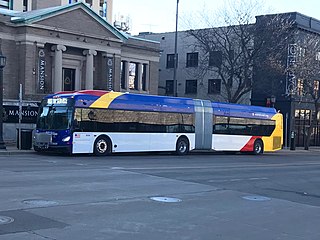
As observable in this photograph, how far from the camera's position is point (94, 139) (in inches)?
973

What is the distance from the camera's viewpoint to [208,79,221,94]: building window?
2142 inches

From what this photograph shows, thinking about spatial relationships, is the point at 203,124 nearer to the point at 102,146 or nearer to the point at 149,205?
the point at 102,146

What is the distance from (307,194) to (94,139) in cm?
1290

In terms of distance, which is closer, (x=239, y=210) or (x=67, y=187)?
(x=239, y=210)

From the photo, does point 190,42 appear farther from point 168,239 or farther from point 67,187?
point 168,239

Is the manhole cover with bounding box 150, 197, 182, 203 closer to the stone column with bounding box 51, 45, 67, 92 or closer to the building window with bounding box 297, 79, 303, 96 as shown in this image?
the stone column with bounding box 51, 45, 67, 92

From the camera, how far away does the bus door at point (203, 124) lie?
3045 centimetres

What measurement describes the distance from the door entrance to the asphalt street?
23.1 m

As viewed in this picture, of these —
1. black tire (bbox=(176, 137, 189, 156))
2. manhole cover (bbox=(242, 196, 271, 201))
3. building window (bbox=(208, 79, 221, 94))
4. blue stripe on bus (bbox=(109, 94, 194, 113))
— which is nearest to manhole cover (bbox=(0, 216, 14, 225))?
manhole cover (bbox=(242, 196, 271, 201))

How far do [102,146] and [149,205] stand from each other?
14607 mm

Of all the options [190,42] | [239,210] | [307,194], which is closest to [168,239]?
[239,210]

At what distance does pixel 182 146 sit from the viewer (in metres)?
29.7

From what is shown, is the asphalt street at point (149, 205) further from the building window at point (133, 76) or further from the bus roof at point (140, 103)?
the building window at point (133, 76)

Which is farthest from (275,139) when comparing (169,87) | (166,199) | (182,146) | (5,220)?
(5,220)
